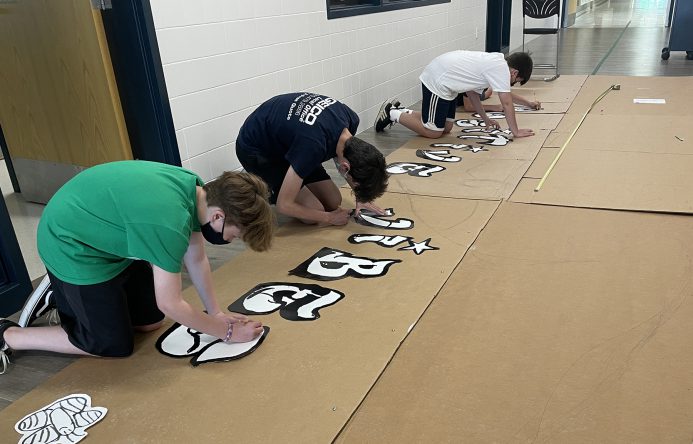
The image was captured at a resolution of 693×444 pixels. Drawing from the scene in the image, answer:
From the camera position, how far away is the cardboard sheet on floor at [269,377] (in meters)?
1.63

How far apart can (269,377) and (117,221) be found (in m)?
0.69

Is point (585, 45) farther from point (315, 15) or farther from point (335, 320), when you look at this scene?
point (335, 320)

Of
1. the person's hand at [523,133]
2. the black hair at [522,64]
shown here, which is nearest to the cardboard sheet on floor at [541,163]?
the person's hand at [523,133]

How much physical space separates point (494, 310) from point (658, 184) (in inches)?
68.3

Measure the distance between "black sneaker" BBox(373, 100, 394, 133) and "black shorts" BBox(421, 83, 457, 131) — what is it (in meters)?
0.36

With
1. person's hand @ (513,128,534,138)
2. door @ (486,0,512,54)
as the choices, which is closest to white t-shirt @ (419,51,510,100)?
person's hand @ (513,128,534,138)

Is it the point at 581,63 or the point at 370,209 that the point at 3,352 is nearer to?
the point at 370,209

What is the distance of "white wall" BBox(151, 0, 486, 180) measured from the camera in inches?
121

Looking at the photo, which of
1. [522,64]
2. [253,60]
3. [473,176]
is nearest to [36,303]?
[253,60]

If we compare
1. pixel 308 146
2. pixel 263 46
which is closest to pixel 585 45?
pixel 263 46

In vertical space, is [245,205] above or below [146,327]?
above

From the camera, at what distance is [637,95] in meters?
5.48

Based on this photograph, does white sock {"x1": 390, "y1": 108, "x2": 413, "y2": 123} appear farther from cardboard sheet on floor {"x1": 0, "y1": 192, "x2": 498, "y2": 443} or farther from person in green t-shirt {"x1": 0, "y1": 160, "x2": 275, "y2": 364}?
person in green t-shirt {"x1": 0, "y1": 160, "x2": 275, "y2": 364}

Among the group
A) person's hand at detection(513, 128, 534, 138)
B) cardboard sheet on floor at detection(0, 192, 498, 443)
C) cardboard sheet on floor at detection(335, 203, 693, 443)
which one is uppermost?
person's hand at detection(513, 128, 534, 138)
